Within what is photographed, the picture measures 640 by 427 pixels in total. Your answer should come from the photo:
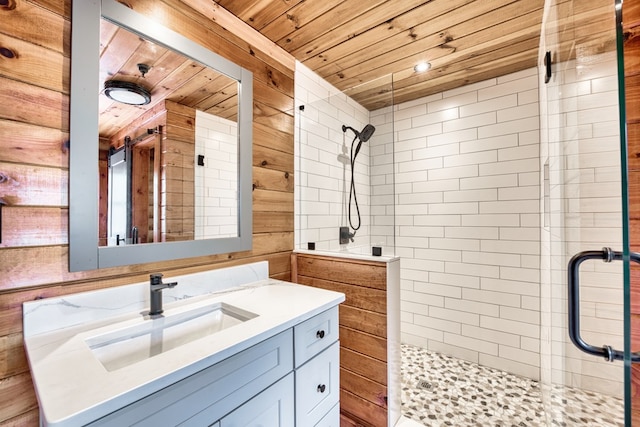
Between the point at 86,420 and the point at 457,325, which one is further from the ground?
the point at 86,420

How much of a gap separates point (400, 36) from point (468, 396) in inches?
99.3

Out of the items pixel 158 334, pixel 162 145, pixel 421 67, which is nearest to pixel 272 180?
pixel 162 145

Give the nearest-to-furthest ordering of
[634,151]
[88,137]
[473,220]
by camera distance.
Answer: [634,151] < [88,137] < [473,220]

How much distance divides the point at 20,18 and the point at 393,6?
5.37ft

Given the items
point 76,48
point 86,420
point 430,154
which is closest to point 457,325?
point 430,154

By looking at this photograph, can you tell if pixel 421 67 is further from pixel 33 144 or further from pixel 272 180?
pixel 33 144

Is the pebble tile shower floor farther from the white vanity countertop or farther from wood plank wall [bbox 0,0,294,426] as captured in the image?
wood plank wall [bbox 0,0,294,426]

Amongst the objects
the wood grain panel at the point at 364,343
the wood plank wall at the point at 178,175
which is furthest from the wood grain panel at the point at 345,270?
the wood plank wall at the point at 178,175

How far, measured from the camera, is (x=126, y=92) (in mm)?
1168

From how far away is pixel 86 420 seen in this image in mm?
566

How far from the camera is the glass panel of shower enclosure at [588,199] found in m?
0.75

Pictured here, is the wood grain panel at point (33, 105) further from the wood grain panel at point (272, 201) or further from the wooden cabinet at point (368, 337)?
the wooden cabinet at point (368, 337)

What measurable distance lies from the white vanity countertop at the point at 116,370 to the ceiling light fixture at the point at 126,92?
892 mm

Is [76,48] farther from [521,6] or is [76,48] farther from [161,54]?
[521,6]
